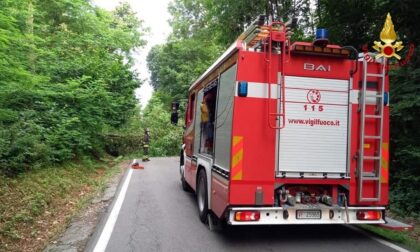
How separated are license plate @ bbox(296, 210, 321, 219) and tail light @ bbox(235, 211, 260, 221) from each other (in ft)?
2.09

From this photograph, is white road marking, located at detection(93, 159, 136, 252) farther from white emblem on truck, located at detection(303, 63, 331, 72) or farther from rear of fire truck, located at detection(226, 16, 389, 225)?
white emblem on truck, located at detection(303, 63, 331, 72)

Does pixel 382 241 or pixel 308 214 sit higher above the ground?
Result: pixel 308 214

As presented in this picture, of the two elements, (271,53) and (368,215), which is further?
(368,215)

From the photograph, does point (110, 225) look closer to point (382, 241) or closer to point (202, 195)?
point (202, 195)

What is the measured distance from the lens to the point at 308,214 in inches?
253

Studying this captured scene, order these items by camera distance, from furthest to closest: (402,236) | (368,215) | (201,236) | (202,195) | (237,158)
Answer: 1. (202,195)
2. (201,236)
3. (402,236)
4. (368,215)
5. (237,158)

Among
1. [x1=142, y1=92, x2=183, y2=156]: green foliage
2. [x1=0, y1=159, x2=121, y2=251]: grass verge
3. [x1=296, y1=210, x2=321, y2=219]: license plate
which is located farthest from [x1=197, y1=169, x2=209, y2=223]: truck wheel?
[x1=142, y1=92, x2=183, y2=156]: green foliage

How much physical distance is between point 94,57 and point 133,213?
12493 millimetres

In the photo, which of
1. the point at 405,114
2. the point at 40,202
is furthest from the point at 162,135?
the point at 405,114

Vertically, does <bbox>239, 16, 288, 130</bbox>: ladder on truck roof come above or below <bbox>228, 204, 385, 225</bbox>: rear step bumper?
above

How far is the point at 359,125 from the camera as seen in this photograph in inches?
264

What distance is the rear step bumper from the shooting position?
20.5 ft

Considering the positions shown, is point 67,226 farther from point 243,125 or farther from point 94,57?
point 94,57

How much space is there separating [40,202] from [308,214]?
615cm
